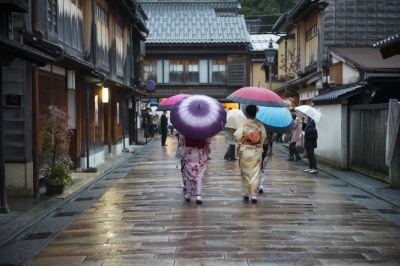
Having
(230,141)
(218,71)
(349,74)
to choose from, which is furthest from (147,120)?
(349,74)

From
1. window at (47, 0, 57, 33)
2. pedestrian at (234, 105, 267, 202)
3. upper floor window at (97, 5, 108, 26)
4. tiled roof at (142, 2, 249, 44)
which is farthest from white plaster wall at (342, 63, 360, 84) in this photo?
tiled roof at (142, 2, 249, 44)

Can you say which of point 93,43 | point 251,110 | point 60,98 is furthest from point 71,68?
point 251,110

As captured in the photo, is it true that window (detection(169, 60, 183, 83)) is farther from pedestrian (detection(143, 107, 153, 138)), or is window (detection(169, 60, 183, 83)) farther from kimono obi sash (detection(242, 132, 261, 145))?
kimono obi sash (detection(242, 132, 261, 145))

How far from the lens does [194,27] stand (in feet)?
168

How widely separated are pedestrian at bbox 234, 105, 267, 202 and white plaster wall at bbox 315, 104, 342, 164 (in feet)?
25.7

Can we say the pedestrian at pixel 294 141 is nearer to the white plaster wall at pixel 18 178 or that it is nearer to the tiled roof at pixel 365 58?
the tiled roof at pixel 365 58

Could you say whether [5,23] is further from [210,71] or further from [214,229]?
[210,71]

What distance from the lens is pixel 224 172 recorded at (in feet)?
60.0

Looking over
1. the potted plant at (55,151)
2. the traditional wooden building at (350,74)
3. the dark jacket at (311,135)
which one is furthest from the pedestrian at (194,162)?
the dark jacket at (311,135)

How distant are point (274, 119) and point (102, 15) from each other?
39.2 ft

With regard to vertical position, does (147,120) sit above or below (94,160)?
above

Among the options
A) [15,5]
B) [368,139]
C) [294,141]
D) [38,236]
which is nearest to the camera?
[38,236]

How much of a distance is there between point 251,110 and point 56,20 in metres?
6.73

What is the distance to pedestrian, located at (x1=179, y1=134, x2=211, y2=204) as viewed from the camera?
12.0m
